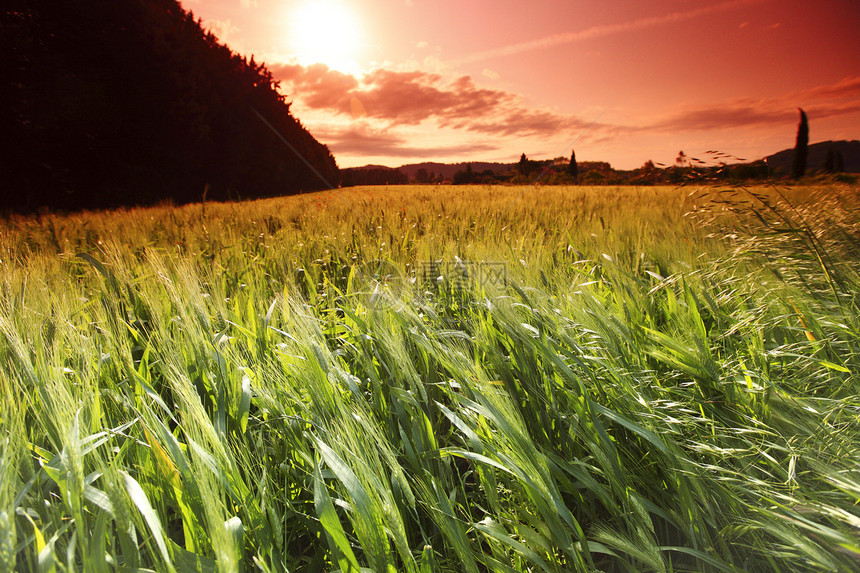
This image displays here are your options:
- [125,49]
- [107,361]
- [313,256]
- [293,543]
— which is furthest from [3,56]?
[293,543]

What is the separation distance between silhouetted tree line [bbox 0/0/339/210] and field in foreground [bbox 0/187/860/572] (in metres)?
9.71

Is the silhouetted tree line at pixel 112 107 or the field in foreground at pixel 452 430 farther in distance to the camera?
the silhouetted tree line at pixel 112 107

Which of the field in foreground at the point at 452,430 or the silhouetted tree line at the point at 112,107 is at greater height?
the silhouetted tree line at the point at 112,107

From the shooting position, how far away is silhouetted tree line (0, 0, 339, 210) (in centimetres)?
1017

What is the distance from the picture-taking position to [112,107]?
1198 centimetres

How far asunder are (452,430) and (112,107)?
52.4ft

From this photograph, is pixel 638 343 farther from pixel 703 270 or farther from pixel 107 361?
pixel 107 361

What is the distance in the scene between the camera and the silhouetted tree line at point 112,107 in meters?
10.2

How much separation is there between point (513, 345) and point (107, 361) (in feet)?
3.13

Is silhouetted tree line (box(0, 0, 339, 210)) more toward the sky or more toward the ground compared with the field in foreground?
more toward the sky

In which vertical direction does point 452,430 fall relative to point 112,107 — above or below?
below

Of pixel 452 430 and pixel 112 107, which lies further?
pixel 112 107

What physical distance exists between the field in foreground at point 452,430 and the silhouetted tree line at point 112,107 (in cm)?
971

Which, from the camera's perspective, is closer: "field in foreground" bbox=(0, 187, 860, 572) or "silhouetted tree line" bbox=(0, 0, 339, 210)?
"field in foreground" bbox=(0, 187, 860, 572)
